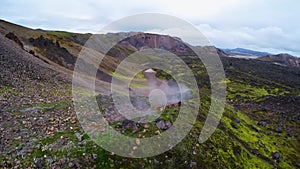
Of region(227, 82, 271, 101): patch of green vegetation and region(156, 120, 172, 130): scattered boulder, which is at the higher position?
region(156, 120, 172, 130): scattered boulder

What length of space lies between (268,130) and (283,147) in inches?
225

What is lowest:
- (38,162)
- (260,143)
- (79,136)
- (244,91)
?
(244,91)

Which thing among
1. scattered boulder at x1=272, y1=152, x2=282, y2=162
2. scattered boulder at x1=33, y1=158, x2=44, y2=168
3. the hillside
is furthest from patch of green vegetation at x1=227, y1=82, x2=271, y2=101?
scattered boulder at x1=33, y1=158, x2=44, y2=168

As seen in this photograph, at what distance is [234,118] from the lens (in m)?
27.8

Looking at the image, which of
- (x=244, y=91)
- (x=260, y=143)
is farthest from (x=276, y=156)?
(x=244, y=91)

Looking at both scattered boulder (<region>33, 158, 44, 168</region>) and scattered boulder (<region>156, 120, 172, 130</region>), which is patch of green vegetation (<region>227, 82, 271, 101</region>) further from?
scattered boulder (<region>33, 158, 44, 168</region>)

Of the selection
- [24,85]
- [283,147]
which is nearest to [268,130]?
[283,147]

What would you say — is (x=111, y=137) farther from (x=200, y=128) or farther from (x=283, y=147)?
(x=283, y=147)

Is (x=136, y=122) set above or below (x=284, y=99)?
above

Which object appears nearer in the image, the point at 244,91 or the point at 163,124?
the point at 163,124

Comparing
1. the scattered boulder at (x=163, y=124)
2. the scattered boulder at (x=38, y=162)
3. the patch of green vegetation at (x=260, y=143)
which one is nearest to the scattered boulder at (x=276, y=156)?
the patch of green vegetation at (x=260, y=143)

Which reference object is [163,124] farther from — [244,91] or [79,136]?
[244,91]

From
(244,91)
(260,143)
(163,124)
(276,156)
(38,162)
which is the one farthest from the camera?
(244,91)

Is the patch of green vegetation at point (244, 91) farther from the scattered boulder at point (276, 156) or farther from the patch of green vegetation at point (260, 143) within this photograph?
the scattered boulder at point (276, 156)
